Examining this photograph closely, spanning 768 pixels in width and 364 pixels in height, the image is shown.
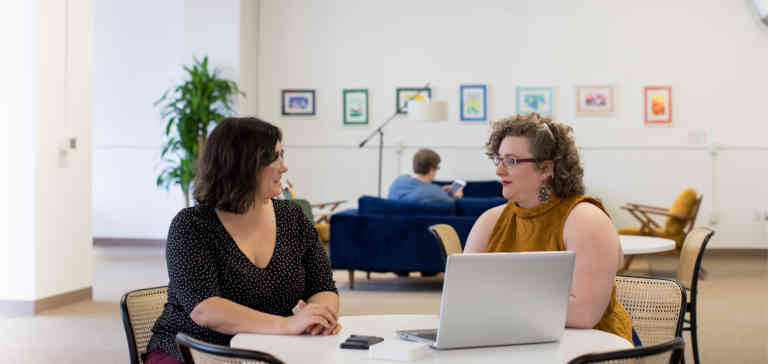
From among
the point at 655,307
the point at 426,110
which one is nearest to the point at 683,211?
the point at 426,110

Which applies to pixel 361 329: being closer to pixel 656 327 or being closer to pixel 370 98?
pixel 656 327

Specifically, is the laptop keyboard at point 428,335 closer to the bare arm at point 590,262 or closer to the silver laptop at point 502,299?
the silver laptop at point 502,299

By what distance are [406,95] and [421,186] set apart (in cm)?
288

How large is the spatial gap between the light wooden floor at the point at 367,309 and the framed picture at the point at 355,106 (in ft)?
7.61

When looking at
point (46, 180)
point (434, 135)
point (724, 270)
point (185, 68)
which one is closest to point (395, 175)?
point (434, 135)

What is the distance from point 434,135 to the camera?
9.44 m

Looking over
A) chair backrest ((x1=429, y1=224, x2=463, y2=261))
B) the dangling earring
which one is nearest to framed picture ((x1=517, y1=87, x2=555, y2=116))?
chair backrest ((x1=429, y1=224, x2=463, y2=261))

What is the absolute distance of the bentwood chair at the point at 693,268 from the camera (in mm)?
3580

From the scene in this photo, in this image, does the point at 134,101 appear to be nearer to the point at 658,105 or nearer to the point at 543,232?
the point at 658,105

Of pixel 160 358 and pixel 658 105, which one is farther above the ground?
pixel 658 105

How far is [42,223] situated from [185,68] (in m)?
3.72

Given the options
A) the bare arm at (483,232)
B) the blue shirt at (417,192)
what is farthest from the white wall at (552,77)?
the bare arm at (483,232)

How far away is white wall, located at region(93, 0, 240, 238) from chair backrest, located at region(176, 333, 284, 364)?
319 inches

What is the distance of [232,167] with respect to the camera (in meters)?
2.11
